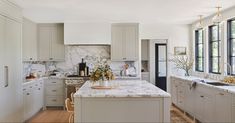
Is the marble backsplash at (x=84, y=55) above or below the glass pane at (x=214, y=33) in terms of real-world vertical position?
below

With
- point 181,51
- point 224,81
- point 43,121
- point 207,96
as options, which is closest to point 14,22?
point 43,121

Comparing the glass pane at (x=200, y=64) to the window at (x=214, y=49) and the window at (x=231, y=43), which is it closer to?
the window at (x=214, y=49)

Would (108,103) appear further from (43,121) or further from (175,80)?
(175,80)

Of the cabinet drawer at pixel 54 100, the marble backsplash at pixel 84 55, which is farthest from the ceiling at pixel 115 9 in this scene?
the cabinet drawer at pixel 54 100

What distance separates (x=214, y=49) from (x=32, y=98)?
4.52 metres

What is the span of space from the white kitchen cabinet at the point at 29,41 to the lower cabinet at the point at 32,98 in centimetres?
70

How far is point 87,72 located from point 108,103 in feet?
12.5

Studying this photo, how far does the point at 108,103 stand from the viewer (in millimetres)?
3279

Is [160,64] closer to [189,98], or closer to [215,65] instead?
[215,65]

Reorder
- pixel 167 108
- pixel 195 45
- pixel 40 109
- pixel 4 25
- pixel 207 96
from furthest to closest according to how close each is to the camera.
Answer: pixel 195 45 < pixel 40 109 < pixel 207 96 < pixel 4 25 < pixel 167 108

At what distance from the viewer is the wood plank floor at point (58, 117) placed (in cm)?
553

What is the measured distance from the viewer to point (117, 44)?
6957mm

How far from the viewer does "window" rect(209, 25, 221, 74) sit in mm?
5699

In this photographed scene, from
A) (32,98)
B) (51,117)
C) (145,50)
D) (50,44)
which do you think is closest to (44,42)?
(50,44)
